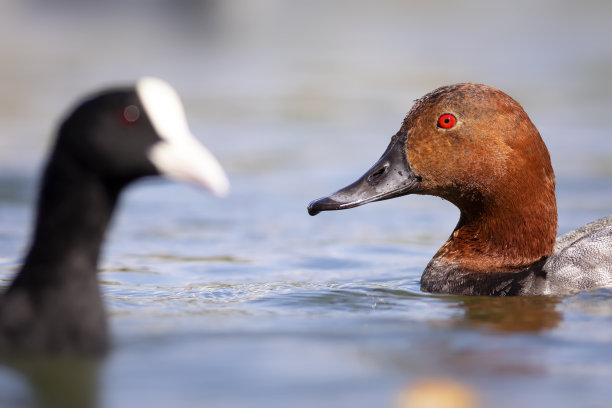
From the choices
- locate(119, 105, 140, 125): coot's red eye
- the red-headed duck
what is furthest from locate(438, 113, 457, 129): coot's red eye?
locate(119, 105, 140, 125): coot's red eye

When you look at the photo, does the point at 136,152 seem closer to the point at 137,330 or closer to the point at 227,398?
the point at 227,398

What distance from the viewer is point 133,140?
479cm

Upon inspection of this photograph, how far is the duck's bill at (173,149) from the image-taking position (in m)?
4.79

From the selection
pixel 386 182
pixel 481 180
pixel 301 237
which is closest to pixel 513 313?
pixel 481 180

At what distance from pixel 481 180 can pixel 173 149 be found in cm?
302

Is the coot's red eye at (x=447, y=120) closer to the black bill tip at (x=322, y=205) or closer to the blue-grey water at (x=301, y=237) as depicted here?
the black bill tip at (x=322, y=205)

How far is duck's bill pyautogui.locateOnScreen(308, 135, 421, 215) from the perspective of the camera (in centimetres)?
730

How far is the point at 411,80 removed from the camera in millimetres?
21531

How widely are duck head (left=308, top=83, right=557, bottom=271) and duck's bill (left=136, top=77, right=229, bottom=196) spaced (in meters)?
2.34

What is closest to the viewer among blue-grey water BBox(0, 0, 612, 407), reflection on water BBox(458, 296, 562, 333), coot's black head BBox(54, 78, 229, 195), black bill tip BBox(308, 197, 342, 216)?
coot's black head BBox(54, 78, 229, 195)

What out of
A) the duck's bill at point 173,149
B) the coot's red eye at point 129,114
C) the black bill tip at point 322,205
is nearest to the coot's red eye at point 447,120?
the black bill tip at point 322,205

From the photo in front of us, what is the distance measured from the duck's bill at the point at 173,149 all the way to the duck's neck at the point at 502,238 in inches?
115

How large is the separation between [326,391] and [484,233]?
113 inches

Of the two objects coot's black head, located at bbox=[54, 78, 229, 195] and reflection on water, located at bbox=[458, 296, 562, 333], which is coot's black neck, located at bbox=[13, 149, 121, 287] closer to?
coot's black head, located at bbox=[54, 78, 229, 195]
